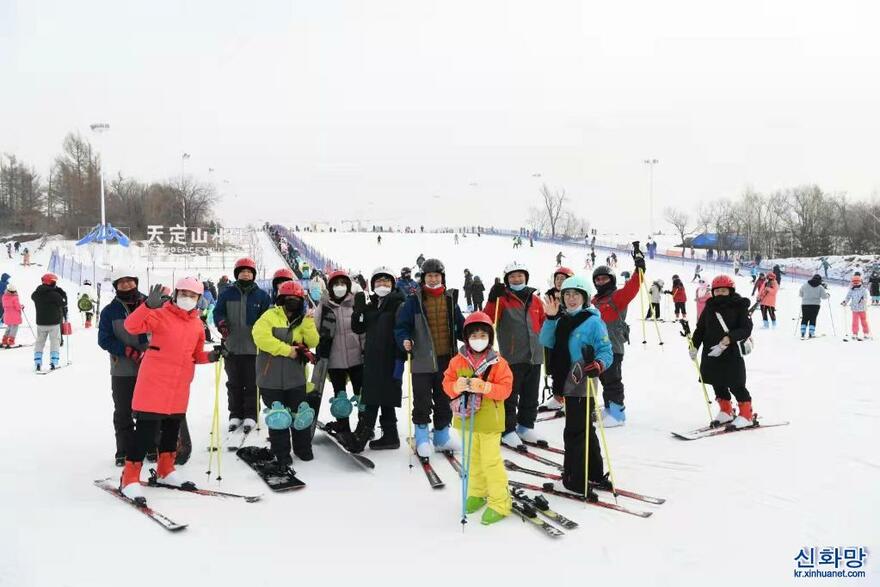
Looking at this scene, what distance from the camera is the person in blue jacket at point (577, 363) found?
4.68 metres

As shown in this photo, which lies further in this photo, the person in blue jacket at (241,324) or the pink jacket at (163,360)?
the person in blue jacket at (241,324)

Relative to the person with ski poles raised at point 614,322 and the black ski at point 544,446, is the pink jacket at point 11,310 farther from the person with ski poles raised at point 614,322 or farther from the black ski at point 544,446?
the person with ski poles raised at point 614,322

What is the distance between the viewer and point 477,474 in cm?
451

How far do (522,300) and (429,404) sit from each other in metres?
1.37

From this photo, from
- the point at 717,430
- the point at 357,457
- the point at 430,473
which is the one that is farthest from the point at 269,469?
the point at 717,430

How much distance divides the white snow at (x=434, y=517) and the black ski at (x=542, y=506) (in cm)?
11

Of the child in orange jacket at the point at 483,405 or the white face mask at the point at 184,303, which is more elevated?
the white face mask at the point at 184,303

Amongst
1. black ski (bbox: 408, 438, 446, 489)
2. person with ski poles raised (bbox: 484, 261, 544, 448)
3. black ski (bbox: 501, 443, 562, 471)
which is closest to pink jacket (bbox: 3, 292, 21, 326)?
black ski (bbox: 408, 438, 446, 489)

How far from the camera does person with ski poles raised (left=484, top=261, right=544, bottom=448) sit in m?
6.07

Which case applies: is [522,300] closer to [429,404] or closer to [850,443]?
[429,404]

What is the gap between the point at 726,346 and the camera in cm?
646

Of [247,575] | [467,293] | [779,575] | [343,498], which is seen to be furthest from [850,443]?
[467,293]

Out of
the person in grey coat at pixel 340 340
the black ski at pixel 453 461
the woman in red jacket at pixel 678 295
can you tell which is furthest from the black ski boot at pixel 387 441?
the woman in red jacket at pixel 678 295

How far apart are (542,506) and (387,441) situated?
2060mm
